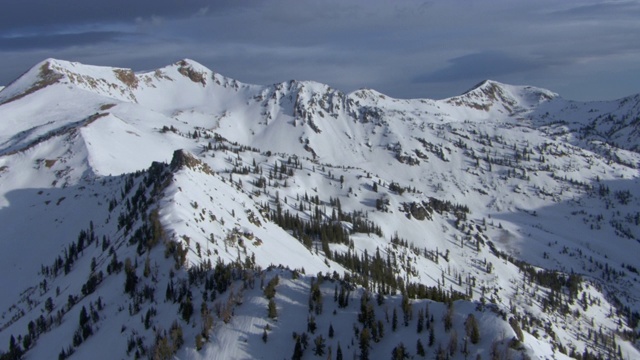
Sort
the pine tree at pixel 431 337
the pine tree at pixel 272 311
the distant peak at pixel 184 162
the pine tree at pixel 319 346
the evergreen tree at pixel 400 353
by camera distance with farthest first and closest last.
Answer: the distant peak at pixel 184 162 → the pine tree at pixel 272 311 → the pine tree at pixel 319 346 → the pine tree at pixel 431 337 → the evergreen tree at pixel 400 353

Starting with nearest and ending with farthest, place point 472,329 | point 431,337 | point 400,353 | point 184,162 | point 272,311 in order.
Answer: point 472,329 → point 400,353 → point 431,337 → point 272,311 → point 184,162

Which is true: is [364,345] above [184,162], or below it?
below

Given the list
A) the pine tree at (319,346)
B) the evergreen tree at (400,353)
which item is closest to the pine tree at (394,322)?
the evergreen tree at (400,353)

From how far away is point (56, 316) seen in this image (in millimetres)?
75250

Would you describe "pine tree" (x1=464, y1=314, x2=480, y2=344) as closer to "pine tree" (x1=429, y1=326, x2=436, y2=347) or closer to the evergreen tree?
"pine tree" (x1=429, y1=326, x2=436, y2=347)

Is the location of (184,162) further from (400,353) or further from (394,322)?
(400,353)

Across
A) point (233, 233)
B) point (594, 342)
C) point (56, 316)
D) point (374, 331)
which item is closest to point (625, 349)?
point (594, 342)

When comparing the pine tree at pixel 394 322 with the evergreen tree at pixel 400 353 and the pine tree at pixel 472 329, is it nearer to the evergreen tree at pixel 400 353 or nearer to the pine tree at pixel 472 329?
the evergreen tree at pixel 400 353

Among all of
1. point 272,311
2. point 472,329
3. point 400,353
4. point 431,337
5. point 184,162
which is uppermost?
point 184,162

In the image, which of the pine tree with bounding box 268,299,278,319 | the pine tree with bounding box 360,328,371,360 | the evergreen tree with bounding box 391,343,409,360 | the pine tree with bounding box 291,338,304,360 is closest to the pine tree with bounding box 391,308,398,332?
the pine tree with bounding box 360,328,371,360

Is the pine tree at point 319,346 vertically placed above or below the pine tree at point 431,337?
below

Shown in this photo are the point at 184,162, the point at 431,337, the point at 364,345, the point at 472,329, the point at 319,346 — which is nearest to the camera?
the point at 472,329

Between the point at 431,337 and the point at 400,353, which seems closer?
the point at 400,353

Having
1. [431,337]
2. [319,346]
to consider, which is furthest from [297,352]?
[431,337]
